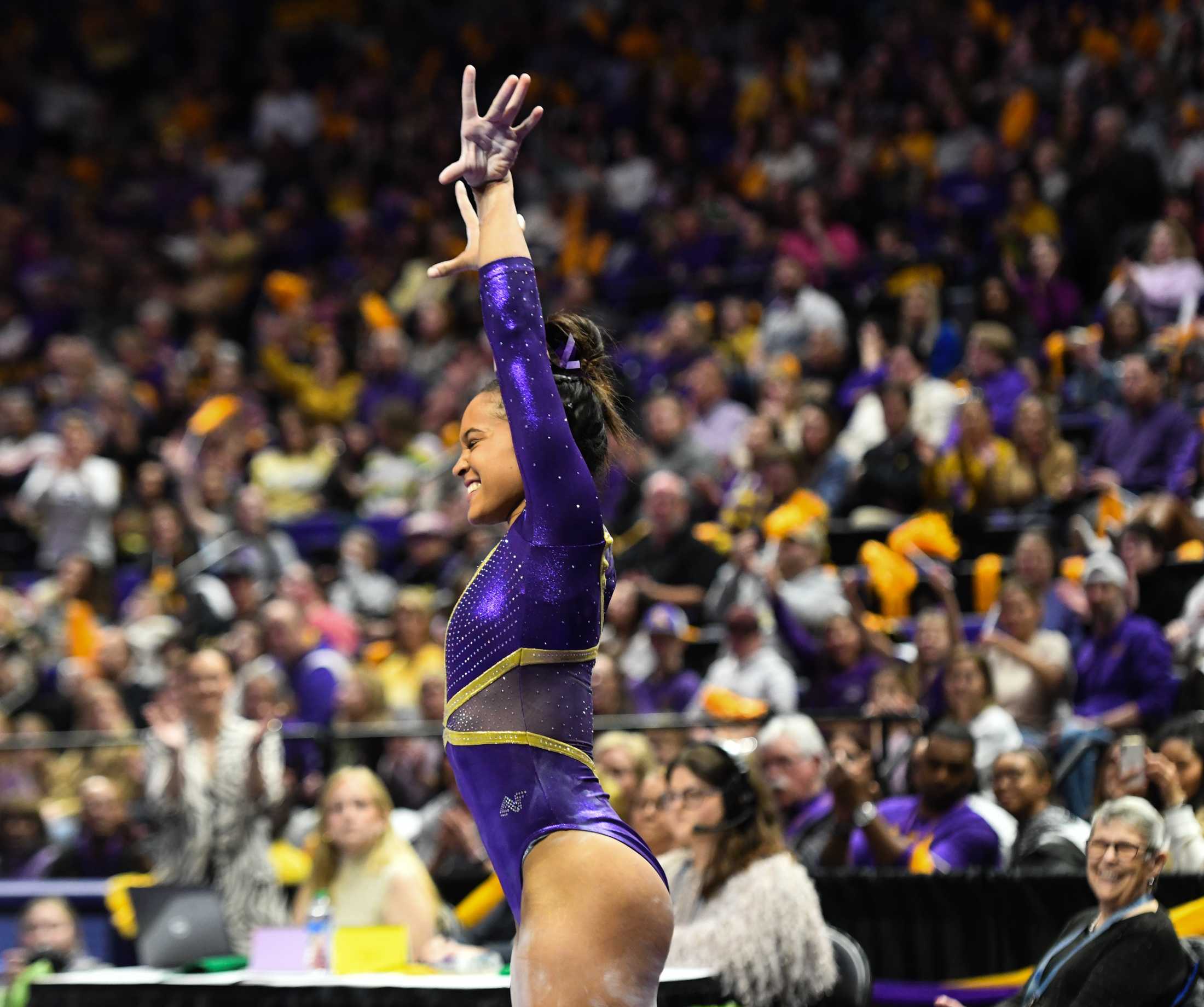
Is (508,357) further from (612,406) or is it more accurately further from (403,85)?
(403,85)

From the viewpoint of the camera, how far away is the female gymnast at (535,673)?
2352mm

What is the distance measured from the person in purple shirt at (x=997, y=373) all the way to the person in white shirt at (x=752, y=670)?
2091 millimetres

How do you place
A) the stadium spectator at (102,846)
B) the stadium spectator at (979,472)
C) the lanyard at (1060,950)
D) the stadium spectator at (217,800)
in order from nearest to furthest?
Answer: the lanyard at (1060,950)
the stadium spectator at (217,800)
the stadium spectator at (102,846)
the stadium spectator at (979,472)

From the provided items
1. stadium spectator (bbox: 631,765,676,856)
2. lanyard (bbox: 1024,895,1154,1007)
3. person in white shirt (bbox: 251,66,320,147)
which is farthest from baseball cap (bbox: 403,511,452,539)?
person in white shirt (bbox: 251,66,320,147)

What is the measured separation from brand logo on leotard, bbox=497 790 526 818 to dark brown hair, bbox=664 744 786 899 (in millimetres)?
2375

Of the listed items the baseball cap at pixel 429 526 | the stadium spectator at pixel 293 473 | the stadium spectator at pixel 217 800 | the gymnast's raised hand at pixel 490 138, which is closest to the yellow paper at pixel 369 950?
the stadium spectator at pixel 217 800

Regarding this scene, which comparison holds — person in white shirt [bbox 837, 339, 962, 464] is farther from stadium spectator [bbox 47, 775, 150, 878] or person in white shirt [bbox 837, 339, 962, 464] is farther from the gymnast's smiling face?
the gymnast's smiling face

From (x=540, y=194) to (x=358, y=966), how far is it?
9026 millimetres

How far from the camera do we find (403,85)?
1515 cm

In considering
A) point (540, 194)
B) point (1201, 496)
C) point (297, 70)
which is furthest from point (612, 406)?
point (297, 70)

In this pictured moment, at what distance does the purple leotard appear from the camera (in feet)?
7.99

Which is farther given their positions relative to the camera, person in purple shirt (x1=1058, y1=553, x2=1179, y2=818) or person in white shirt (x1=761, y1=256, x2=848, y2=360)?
person in white shirt (x1=761, y1=256, x2=848, y2=360)

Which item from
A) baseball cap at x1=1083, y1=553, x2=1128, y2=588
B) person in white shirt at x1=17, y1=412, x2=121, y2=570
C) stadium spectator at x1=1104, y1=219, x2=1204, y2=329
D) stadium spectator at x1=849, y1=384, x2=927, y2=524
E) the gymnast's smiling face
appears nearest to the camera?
the gymnast's smiling face

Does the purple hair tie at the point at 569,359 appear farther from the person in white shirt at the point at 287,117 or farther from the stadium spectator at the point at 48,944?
the person in white shirt at the point at 287,117
